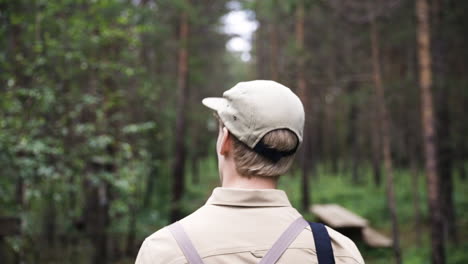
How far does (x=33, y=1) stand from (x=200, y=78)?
10379 millimetres

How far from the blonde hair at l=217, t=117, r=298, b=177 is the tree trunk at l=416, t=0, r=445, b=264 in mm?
8121

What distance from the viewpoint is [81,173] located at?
7570 millimetres

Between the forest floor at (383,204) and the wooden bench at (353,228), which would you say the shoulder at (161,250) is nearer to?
the wooden bench at (353,228)

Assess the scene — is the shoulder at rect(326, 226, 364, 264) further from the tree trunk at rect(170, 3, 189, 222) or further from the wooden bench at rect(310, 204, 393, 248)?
the tree trunk at rect(170, 3, 189, 222)

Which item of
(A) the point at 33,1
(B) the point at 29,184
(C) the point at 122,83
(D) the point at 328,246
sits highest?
(A) the point at 33,1

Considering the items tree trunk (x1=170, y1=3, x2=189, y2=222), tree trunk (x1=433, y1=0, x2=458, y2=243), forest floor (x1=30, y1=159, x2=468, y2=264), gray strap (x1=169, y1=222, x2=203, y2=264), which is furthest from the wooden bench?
gray strap (x1=169, y1=222, x2=203, y2=264)

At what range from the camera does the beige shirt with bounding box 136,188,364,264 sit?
1443 mm

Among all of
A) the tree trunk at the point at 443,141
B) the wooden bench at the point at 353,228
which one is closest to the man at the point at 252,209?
the wooden bench at the point at 353,228

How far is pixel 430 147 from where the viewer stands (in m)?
8.91

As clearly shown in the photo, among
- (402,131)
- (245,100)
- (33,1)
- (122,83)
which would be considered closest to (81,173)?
(33,1)

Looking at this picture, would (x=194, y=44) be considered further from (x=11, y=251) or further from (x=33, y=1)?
(x=11, y=251)

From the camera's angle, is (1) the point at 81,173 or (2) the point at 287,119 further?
(1) the point at 81,173

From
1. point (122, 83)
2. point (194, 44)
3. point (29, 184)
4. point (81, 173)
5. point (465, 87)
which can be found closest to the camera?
point (29, 184)

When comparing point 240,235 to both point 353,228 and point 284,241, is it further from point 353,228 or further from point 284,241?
point 353,228
